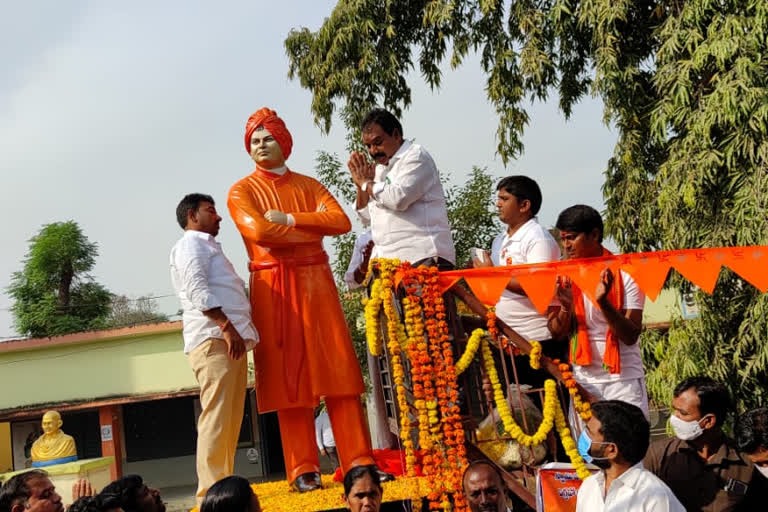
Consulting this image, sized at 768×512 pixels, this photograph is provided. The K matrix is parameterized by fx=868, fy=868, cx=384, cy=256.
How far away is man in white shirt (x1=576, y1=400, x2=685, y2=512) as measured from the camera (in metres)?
3.47

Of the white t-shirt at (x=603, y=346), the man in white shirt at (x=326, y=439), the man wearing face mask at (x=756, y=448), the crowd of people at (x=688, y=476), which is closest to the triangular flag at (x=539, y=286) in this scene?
the white t-shirt at (x=603, y=346)

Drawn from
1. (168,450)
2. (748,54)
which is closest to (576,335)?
(748,54)

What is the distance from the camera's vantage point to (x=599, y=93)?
31.8 ft

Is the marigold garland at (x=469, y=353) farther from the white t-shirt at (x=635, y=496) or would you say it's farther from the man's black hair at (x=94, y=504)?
the man's black hair at (x=94, y=504)

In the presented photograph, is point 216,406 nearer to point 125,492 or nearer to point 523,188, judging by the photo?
point 125,492

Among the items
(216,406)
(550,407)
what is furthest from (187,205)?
(550,407)

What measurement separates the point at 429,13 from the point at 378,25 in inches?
31.8

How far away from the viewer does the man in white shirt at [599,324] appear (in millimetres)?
5020

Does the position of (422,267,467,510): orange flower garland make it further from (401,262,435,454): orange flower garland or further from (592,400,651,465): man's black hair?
(592,400,651,465): man's black hair

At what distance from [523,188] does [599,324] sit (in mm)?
1093

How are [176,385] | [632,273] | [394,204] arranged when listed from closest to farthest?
1. [632,273]
2. [394,204]
3. [176,385]

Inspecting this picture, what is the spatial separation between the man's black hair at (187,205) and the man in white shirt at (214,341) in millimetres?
182

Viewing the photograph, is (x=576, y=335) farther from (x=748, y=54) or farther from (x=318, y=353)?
(x=748, y=54)

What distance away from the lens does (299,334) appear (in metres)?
5.95
